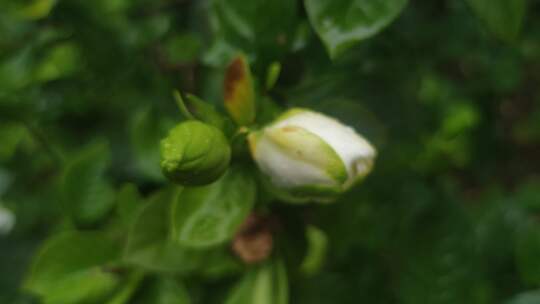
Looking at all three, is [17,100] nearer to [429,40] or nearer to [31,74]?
[31,74]

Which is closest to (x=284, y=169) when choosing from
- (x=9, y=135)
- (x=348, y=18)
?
(x=348, y=18)

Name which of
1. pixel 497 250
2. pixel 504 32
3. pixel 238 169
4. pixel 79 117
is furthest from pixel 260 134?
pixel 79 117

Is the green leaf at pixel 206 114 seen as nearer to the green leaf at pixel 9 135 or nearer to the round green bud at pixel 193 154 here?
the round green bud at pixel 193 154

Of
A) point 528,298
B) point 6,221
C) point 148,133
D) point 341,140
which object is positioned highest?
point 341,140

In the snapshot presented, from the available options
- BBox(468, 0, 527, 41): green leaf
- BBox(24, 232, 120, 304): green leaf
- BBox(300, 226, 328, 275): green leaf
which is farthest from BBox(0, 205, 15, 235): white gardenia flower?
BBox(468, 0, 527, 41): green leaf

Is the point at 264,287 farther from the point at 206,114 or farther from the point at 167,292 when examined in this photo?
the point at 206,114

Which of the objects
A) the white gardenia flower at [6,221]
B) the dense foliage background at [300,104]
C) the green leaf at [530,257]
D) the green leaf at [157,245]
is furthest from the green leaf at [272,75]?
the white gardenia flower at [6,221]
